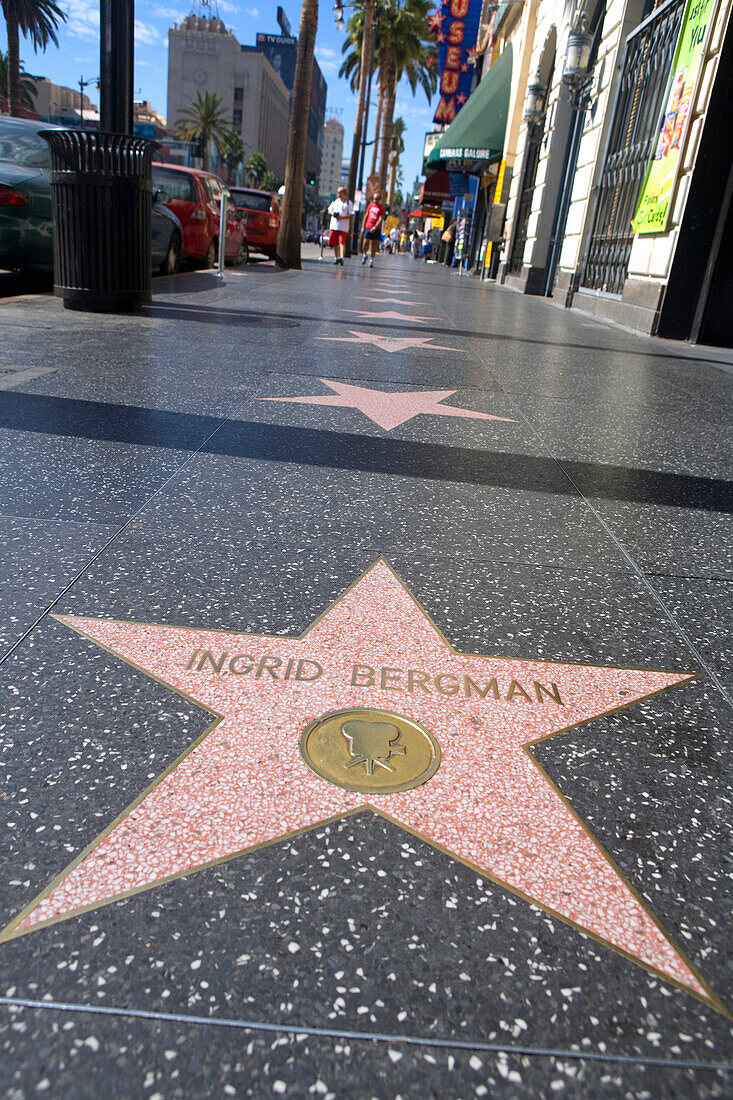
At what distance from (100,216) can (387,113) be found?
43682mm

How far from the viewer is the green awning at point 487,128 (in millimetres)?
22219

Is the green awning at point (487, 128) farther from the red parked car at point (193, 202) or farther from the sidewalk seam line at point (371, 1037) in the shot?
the sidewalk seam line at point (371, 1037)

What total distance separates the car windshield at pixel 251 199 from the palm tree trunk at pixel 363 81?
10896 millimetres

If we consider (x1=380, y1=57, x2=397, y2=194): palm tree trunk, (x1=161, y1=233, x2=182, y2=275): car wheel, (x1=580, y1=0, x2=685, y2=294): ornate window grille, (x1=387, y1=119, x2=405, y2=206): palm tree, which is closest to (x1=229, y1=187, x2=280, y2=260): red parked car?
(x1=161, y1=233, x2=182, y2=275): car wheel

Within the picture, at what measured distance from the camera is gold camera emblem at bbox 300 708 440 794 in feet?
4.74

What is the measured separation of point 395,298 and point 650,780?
12487 mm

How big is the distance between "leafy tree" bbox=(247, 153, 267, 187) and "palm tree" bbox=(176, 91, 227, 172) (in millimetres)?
7353

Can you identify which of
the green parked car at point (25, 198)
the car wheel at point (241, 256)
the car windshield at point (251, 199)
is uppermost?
the car windshield at point (251, 199)

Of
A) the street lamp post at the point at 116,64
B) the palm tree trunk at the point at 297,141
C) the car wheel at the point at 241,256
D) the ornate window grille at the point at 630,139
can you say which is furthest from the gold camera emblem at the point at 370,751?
the car wheel at the point at 241,256

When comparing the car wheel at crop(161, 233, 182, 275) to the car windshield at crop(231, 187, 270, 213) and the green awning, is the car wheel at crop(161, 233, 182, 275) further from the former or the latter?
the green awning

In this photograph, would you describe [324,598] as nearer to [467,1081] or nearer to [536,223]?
[467,1081]

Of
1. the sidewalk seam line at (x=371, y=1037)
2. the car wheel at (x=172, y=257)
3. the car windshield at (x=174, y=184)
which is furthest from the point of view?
the car windshield at (x=174, y=184)

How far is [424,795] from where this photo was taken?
4.63 ft

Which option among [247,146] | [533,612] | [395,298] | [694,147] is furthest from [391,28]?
[247,146]
